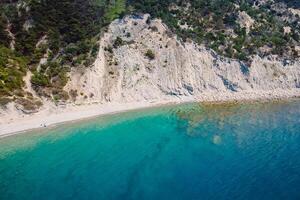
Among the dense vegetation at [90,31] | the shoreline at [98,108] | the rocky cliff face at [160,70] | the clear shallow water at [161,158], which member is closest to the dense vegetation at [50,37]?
the dense vegetation at [90,31]

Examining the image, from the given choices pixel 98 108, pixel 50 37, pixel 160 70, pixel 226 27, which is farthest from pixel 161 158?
pixel 226 27

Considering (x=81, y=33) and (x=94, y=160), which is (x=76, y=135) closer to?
(x=94, y=160)

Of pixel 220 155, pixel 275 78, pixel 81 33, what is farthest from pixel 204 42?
pixel 220 155

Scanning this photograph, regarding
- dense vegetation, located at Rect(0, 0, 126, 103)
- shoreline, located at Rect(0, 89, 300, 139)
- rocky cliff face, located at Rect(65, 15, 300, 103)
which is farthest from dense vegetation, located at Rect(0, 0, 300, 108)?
shoreline, located at Rect(0, 89, 300, 139)

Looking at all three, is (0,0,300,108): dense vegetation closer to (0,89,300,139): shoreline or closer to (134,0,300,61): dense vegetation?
(134,0,300,61): dense vegetation

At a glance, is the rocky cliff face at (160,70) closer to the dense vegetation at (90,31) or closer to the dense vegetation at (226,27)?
the dense vegetation at (90,31)

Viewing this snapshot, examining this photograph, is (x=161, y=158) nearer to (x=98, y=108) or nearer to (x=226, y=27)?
(x=98, y=108)
